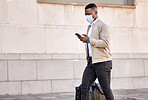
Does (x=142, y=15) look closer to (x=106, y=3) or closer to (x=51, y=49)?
(x=106, y=3)

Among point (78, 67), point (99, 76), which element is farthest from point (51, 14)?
point (99, 76)

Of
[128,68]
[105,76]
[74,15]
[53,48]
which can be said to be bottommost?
[128,68]

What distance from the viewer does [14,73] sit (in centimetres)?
984

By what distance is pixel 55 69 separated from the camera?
1032 cm

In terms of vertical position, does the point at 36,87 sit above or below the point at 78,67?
below

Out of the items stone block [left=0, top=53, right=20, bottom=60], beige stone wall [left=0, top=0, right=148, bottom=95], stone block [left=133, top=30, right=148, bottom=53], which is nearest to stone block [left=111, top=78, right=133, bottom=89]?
beige stone wall [left=0, top=0, right=148, bottom=95]

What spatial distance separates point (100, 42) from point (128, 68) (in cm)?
544

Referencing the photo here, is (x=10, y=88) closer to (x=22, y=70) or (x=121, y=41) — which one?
(x=22, y=70)

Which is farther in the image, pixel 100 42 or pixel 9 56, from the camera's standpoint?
pixel 9 56

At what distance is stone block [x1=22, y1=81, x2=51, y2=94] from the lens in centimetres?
988

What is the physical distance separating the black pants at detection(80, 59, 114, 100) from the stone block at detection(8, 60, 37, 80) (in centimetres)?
400

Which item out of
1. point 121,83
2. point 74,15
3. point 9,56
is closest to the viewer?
point 9,56

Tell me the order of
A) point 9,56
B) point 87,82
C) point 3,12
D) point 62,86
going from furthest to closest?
point 62,86
point 3,12
point 9,56
point 87,82

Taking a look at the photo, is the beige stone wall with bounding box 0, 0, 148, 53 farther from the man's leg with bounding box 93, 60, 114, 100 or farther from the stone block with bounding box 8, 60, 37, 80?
the man's leg with bounding box 93, 60, 114, 100
